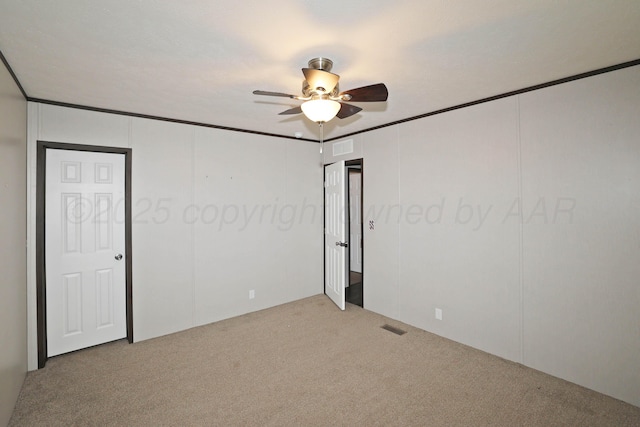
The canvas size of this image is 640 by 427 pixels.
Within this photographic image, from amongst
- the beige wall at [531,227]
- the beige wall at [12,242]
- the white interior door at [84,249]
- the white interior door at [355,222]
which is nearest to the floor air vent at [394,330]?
the beige wall at [531,227]

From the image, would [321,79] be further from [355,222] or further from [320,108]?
[355,222]

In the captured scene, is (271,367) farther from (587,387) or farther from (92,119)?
(92,119)

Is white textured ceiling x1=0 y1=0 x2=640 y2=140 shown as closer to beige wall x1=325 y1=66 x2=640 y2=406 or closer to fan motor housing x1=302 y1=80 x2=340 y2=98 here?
fan motor housing x1=302 y1=80 x2=340 y2=98

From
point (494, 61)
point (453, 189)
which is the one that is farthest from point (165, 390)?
point (494, 61)

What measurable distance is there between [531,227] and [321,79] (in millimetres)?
2335

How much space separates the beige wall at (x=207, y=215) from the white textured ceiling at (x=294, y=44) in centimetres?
49

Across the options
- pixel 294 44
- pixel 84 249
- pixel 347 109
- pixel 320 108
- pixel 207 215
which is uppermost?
pixel 294 44

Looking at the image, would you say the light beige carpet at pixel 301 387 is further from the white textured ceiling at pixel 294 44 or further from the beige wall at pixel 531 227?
the white textured ceiling at pixel 294 44

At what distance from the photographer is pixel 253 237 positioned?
4.23 m

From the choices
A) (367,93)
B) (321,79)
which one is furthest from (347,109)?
(321,79)

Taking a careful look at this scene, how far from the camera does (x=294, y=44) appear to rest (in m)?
1.91

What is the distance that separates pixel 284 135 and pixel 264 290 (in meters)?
2.31

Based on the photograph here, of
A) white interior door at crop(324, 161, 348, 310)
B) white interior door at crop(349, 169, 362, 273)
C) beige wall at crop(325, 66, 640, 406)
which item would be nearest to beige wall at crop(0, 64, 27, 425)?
white interior door at crop(324, 161, 348, 310)

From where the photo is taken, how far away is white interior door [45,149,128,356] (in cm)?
297
